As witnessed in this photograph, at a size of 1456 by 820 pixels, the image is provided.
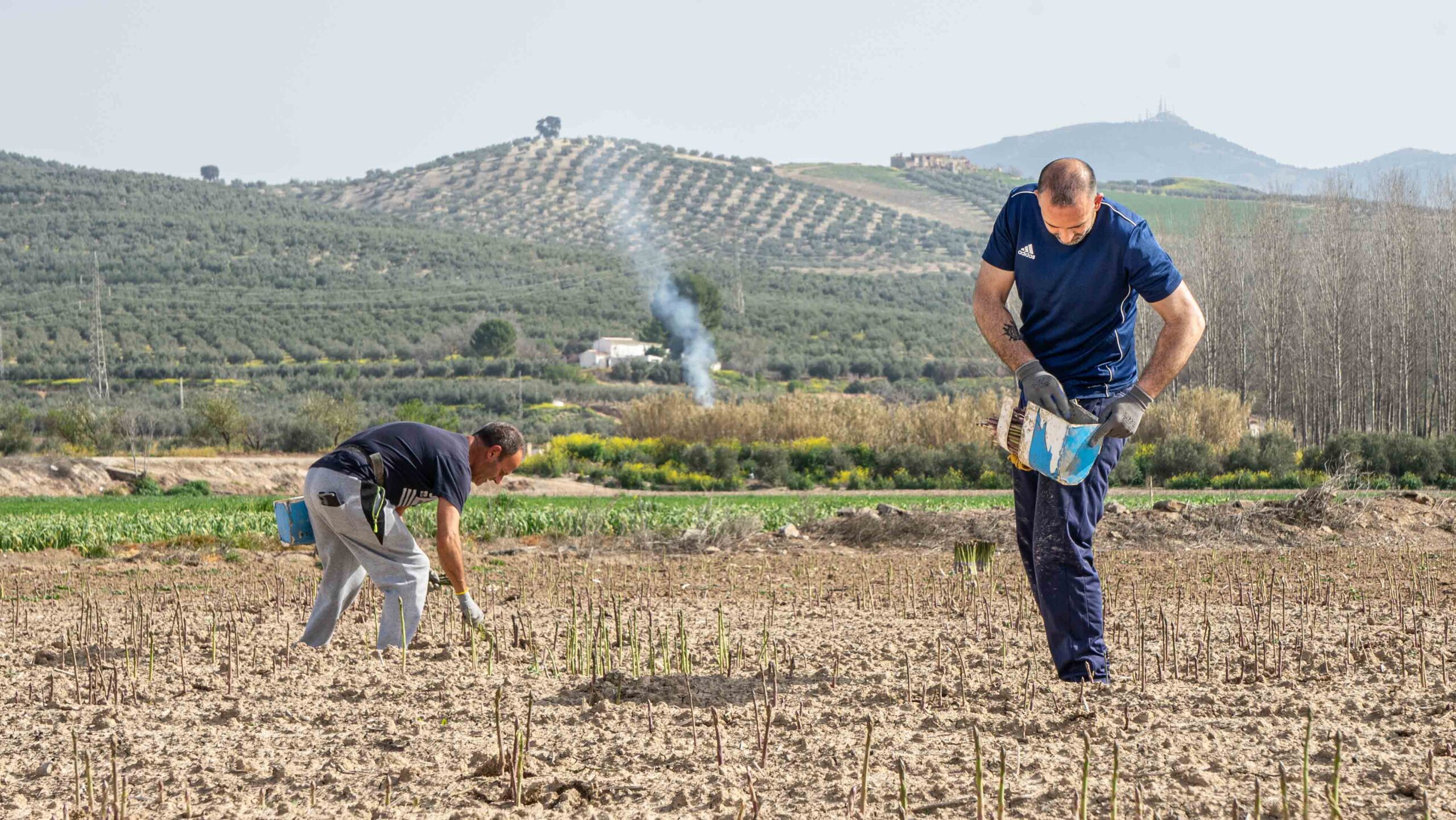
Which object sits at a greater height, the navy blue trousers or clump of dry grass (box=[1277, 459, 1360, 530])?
the navy blue trousers

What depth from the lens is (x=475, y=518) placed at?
16016 mm

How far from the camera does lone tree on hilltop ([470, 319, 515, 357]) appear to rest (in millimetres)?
59000

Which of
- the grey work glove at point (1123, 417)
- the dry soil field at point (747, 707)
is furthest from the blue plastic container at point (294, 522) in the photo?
the grey work glove at point (1123, 417)

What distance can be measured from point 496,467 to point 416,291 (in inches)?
2737

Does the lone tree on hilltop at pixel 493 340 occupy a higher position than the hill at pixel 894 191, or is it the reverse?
the hill at pixel 894 191

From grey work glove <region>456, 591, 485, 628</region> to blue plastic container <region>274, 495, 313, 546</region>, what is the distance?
806mm

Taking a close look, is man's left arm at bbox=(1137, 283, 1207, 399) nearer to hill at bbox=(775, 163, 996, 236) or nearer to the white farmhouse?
the white farmhouse

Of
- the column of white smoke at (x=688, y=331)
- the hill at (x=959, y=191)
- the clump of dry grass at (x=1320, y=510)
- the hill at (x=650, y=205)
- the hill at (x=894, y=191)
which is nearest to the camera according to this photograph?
the clump of dry grass at (x=1320, y=510)

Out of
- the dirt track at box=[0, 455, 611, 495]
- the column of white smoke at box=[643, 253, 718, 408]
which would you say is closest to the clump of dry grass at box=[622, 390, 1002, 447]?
the dirt track at box=[0, 455, 611, 495]

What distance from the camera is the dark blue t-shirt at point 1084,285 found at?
5.12m

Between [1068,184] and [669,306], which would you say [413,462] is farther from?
[669,306]

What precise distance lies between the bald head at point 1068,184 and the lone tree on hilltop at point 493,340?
2172 inches

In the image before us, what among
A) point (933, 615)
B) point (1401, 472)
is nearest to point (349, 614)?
point (933, 615)

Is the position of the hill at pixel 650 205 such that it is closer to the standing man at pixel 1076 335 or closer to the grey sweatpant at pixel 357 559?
the grey sweatpant at pixel 357 559
